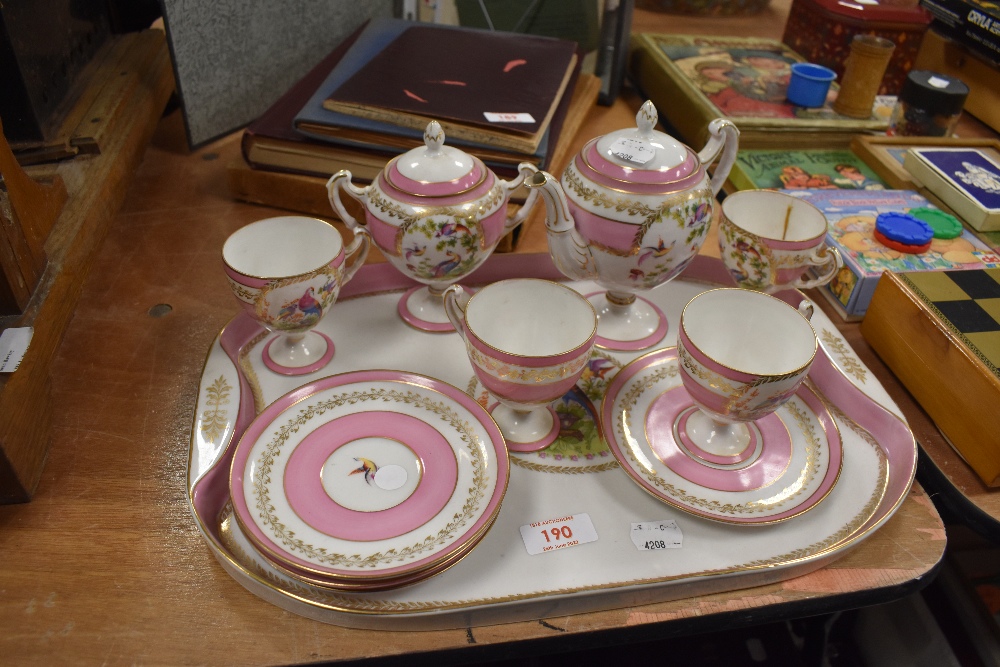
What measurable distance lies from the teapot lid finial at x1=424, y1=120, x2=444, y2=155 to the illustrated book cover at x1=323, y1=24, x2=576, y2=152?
0.19 meters

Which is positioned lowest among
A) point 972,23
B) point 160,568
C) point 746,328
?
point 160,568

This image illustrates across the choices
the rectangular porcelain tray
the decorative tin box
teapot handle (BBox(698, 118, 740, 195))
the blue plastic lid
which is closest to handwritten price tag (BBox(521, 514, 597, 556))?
the rectangular porcelain tray

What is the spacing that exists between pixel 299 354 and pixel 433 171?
0.22m

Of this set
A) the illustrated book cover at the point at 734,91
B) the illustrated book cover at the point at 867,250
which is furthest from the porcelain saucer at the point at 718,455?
the illustrated book cover at the point at 734,91

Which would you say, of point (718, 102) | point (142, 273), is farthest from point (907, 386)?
point (142, 273)

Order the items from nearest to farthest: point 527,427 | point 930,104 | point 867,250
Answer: point 527,427 → point 867,250 → point 930,104

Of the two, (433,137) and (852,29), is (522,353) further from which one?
(852,29)

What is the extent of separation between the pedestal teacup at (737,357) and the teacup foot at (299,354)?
1.12ft

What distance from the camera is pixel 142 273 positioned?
88 cm

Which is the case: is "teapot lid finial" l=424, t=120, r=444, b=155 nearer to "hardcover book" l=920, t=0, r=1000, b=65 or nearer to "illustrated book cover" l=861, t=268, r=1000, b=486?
"illustrated book cover" l=861, t=268, r=1000, b=486

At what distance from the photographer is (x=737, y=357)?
0.69 meters

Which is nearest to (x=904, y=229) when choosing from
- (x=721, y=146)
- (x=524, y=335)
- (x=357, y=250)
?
(x=721, y=146)

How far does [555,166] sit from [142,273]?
535mm

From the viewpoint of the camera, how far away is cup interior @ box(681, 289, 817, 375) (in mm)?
661
